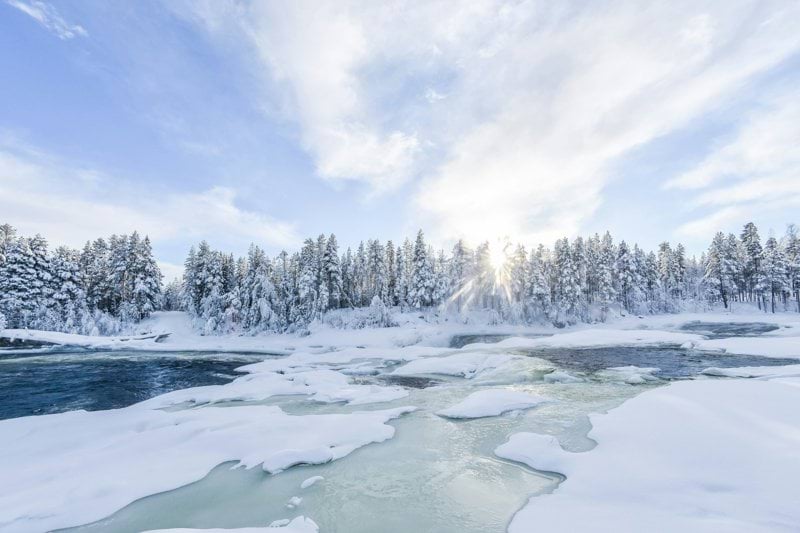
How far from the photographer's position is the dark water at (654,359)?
17.7 m

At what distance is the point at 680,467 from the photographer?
20.2 ft

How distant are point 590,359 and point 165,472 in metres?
22.5

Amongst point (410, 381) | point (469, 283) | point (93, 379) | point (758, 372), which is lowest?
point (93, 379)

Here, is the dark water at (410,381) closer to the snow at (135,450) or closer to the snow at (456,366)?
the snow at (456,366)

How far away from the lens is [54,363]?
84.7 ft

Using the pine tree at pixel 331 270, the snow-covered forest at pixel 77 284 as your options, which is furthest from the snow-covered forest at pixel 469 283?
the snow-covered forest at pixel 77 284

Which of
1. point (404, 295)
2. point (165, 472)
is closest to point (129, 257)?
point (404, 295)

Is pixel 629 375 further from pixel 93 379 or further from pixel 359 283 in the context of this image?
pixel 359 283

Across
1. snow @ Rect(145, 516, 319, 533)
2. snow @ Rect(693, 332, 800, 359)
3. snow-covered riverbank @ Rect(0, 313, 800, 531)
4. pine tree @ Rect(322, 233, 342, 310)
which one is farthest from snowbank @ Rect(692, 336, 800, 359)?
pine tree @ Rect(322, 233, 342, 310)

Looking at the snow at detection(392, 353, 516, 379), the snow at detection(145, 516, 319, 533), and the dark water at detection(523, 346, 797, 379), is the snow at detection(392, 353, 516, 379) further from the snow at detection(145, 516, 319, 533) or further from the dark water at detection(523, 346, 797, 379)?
the snow at detection(145, 516, 319, 533)

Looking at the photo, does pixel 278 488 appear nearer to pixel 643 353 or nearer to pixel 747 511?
pixel 747 511

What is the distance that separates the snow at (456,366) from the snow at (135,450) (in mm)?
8240

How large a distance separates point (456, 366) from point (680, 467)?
14.3 m

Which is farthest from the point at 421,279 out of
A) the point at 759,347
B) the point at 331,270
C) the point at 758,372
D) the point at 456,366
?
the point at 758,372
